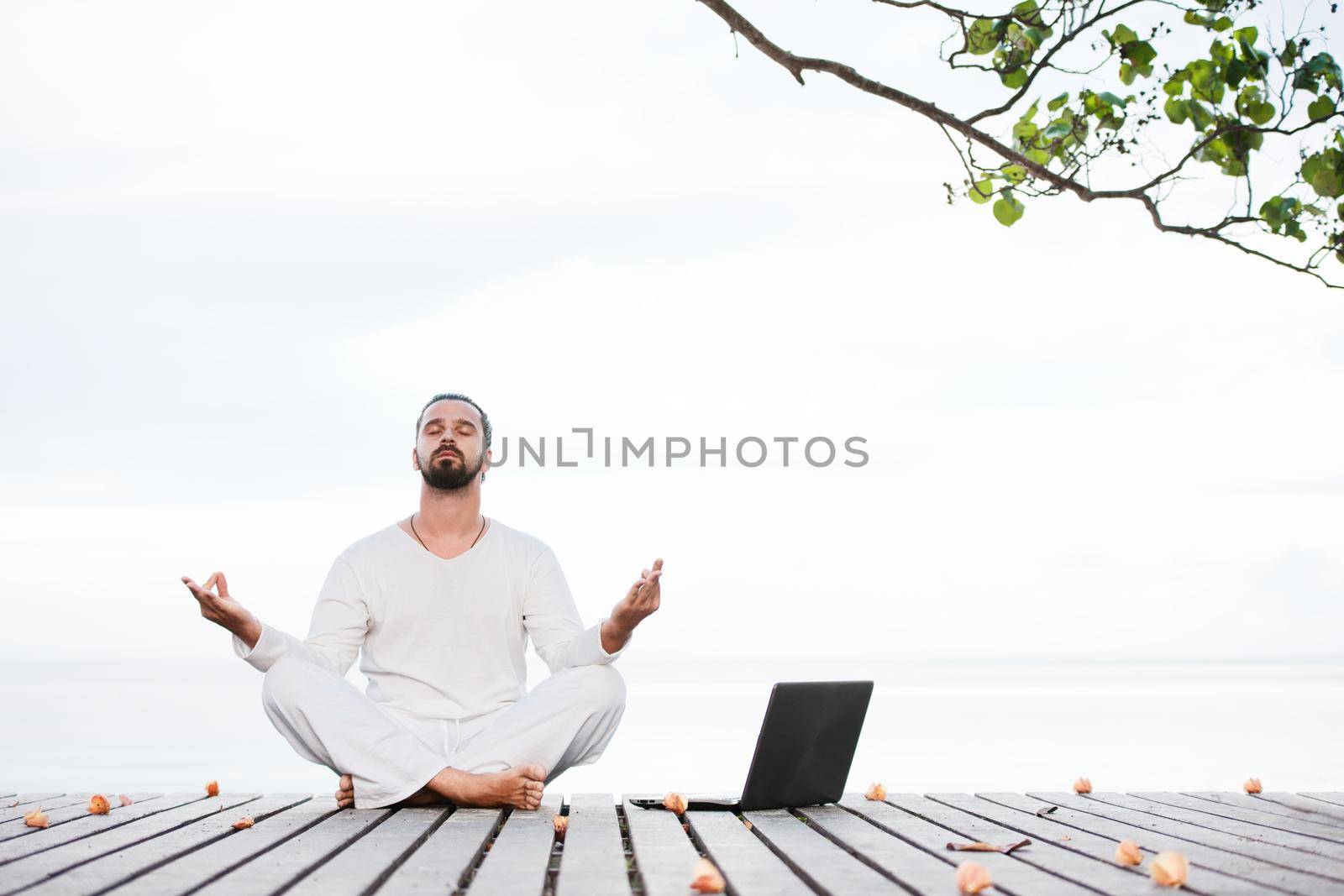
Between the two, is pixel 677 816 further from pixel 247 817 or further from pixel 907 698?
pixel 907 698

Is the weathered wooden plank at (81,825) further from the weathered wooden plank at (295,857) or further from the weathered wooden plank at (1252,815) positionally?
the weathered wooden plank at (1252,815)

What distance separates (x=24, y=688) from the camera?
1312cm

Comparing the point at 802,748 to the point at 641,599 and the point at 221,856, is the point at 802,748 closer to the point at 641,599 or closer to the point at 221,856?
the point at 641,599

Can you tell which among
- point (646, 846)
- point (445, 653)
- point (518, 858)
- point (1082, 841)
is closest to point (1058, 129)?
point (1082, 841)

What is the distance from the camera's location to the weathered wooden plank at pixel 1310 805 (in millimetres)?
3398

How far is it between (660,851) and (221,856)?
2.79 feet

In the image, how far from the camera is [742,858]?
8.41ft

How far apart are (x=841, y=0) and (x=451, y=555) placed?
6.18 ft

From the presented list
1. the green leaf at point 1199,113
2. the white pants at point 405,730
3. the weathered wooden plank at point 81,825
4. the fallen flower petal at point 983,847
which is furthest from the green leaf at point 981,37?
the weathered wooden plank at point 81,825

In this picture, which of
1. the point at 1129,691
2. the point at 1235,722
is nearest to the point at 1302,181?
the point at 1235,722

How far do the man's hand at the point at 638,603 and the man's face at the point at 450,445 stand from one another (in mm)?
801

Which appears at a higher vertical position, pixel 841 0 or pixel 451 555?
pixel 841 0

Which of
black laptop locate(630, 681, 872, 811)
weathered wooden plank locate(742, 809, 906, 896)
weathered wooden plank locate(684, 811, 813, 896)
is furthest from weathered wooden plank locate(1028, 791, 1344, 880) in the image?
weathered wooden plank locate(684, 811, 813, 896)

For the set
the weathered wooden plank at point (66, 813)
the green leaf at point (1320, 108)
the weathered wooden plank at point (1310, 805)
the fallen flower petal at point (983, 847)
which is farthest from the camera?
the green leaf at point (1320, 108)
